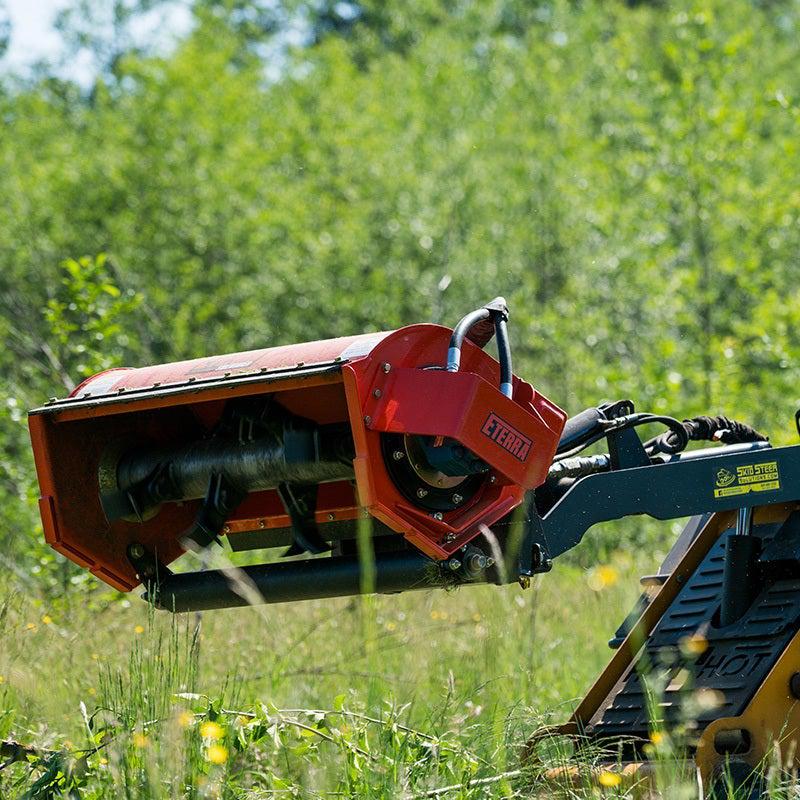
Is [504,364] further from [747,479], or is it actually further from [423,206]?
[423,206]

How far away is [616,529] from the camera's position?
1164 cm

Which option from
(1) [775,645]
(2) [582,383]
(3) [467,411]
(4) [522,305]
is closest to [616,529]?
(2) [582,383]

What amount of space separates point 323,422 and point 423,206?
12221 millimetres

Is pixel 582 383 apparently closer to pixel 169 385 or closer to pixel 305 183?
pixel 305 183

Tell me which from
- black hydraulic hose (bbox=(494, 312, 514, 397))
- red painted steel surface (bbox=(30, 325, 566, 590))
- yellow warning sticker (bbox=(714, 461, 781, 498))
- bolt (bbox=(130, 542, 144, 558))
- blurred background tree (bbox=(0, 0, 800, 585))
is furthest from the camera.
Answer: blurred background tree (bbox=(0, 0, 800, 585))

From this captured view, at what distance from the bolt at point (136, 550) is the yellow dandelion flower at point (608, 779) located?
168 cm

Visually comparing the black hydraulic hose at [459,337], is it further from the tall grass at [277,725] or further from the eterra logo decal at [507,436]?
the tall grass at [277,725]

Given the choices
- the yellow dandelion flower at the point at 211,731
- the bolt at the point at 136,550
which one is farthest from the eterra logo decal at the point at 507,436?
the bolt at the point at 136,550

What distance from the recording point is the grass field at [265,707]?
3.53m

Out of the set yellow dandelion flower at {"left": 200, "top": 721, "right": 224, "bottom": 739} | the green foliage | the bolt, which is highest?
the green foliage

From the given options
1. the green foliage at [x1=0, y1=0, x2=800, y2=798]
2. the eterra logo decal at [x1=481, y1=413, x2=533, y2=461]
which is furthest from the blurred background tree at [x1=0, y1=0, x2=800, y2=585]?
the eterra logo decal at [x1=481, y1=413, x2=533, y2=461]

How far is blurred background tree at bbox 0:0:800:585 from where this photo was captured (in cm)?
1109

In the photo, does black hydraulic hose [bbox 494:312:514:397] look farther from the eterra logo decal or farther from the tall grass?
the tall grass

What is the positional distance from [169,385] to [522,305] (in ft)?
31.5
